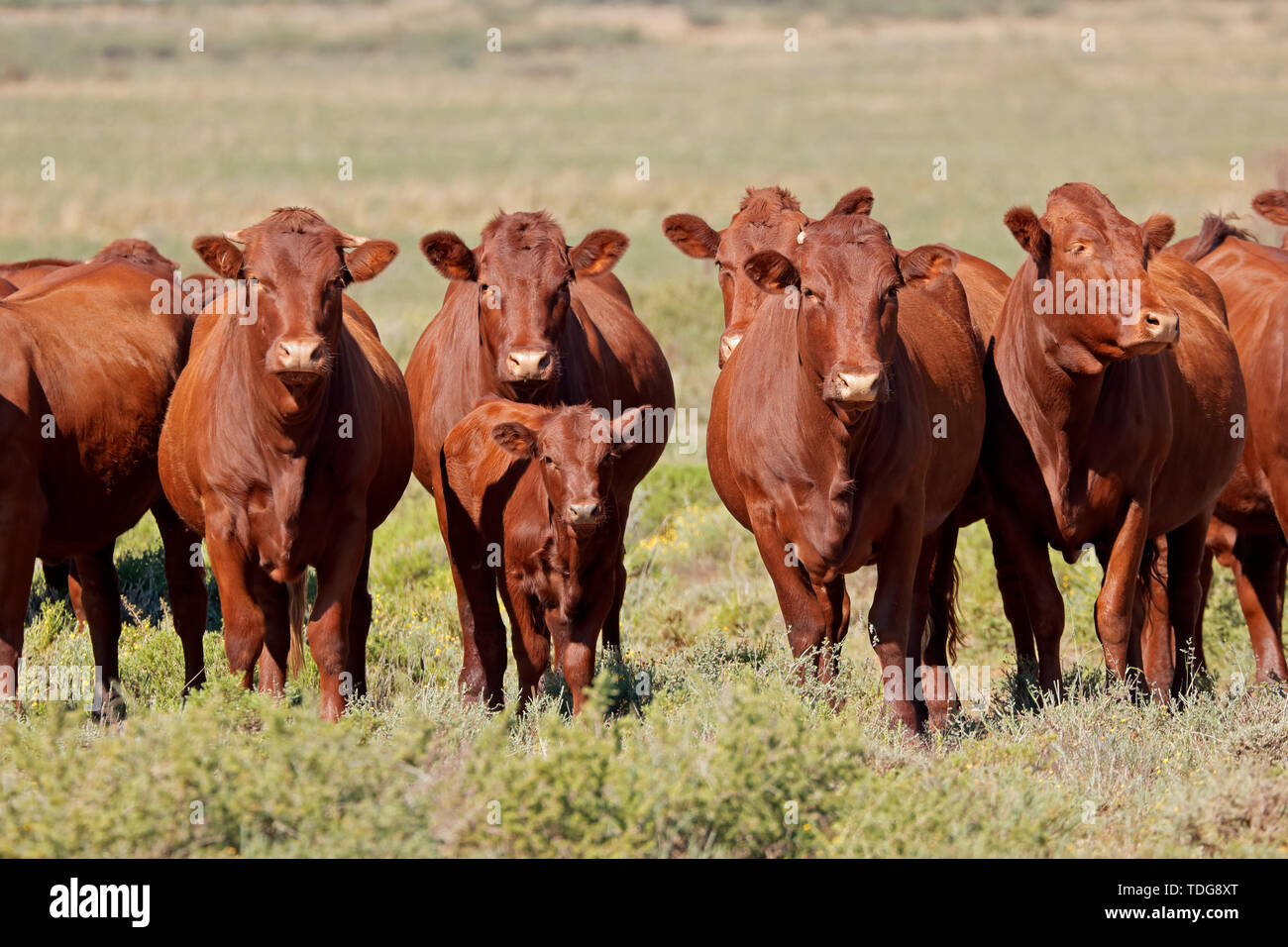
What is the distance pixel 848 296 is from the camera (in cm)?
672

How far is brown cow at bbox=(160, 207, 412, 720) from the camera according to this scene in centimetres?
689

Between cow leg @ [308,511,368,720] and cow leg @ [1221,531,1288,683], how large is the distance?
5.43 m

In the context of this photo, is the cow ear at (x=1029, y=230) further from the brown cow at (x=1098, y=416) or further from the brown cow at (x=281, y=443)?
the brown cow at (x=281, y=443)

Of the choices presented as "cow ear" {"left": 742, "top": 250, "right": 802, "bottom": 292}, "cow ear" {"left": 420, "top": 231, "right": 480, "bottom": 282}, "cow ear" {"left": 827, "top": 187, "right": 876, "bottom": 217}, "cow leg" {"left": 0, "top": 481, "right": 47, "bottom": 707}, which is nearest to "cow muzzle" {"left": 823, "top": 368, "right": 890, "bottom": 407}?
"cow ear" {"left": 742, "top": 250, "right": 802, "bottom": 292}

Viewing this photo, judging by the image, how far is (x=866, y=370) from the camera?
21.4 feet

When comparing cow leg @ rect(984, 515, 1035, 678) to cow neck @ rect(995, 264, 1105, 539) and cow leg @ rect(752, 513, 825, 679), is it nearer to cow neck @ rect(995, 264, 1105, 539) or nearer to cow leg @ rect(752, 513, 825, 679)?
cow neck @ rect(995, 264, 1105, 539)

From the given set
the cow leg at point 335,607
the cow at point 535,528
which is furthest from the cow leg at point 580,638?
the cow leg at point 335,607

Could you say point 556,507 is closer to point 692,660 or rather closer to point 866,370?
point 866,370

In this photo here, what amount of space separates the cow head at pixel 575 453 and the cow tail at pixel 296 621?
1532 millimetres

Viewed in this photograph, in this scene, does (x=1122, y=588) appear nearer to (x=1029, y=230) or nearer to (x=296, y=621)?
(x=1029, y=230)

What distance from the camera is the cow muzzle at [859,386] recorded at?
6445 millimetres
